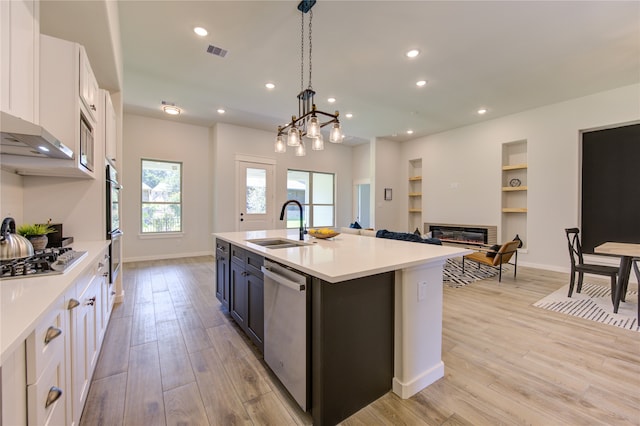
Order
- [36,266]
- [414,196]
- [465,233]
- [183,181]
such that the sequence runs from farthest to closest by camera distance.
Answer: [414,196], [465,233], [183,181], [36,266]

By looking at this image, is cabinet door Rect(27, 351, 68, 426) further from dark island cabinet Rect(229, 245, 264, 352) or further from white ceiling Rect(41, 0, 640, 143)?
white ceiling Rect(41, 0, 640, 143)

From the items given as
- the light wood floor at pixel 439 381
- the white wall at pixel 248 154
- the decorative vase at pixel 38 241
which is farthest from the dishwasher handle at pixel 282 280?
the white wall at pixel 248 154

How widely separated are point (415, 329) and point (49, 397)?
70.9 inches

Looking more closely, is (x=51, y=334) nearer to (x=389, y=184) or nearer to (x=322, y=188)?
(x=322, y=188)

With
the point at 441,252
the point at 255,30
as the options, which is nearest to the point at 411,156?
the point at 255,30

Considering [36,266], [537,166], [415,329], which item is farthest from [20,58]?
[537,166]

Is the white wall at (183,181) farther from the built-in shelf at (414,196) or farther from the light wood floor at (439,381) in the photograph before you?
the built-in shelf at (414,196)

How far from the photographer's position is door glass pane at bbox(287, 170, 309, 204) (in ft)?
25.2

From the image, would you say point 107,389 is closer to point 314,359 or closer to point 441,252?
point 314,359

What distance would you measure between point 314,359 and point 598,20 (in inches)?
170

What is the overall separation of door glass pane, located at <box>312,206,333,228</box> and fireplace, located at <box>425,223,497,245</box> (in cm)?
287

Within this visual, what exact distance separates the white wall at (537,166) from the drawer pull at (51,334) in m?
6.81

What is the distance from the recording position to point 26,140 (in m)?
1.45

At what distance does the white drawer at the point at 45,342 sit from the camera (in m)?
0.88
